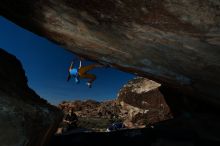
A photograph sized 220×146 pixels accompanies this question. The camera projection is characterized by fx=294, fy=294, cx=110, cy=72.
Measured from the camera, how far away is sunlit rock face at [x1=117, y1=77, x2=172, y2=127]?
25.3 metres

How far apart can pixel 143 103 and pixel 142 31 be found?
1870cm

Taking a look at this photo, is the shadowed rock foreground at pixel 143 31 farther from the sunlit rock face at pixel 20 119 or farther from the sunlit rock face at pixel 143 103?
the sunlit rock face at pixel 143 103

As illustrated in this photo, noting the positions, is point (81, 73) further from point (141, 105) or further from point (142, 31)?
point (142, 31)

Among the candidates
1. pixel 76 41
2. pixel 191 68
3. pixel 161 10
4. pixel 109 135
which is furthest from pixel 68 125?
pixel 161 10

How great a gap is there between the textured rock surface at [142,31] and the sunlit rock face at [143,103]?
10.9 m

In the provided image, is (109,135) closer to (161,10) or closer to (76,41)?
(76,41)

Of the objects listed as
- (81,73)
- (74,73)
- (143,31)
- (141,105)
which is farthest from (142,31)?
(141,105)

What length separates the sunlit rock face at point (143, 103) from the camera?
25.3 m

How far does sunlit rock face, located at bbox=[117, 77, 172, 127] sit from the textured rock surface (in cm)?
1092

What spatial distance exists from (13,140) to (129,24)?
15.7 feet

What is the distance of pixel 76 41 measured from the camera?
1266 centimetres

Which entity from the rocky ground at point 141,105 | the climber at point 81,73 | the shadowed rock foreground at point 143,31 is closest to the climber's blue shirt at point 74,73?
the climber at point 81,73

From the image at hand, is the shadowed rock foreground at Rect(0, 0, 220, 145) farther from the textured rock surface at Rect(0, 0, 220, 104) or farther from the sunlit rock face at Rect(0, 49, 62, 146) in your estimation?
the sunlit rock face at Rect(0, 49, 62, 146)

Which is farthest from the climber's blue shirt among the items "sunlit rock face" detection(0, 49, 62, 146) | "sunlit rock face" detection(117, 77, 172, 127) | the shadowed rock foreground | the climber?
"sunlit rock face" detection(0, 49, 62, 146)
